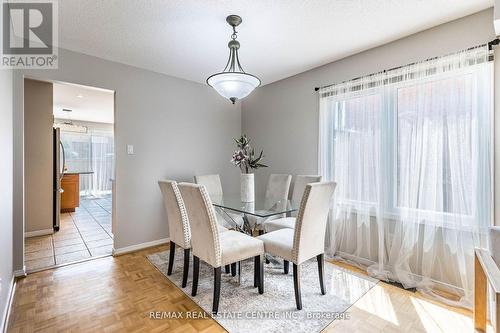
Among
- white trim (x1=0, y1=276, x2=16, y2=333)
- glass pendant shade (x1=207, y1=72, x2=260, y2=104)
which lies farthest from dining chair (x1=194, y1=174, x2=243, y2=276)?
white trim (x1=0, y1=276, x2=16, y2=333)

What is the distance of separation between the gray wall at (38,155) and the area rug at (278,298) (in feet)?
8.56

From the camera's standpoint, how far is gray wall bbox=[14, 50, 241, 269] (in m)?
2.74

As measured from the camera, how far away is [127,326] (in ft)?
5.65

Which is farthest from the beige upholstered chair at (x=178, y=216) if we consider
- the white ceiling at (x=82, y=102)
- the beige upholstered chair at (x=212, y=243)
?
the white ceiling at (x=82, y=102)

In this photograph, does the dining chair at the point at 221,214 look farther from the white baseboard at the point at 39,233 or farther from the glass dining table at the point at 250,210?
the white baseboard at the point at 39,233

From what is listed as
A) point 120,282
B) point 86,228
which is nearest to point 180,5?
point 120,282

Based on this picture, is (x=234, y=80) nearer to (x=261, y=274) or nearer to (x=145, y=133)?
(x=261, y=274)

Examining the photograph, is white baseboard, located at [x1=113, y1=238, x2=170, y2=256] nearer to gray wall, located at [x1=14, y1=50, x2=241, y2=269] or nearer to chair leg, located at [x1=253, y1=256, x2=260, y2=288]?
gray wall, located at [x1=14, y1=50, x2=241, y2=269]

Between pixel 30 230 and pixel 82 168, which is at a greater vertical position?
pixel 82 168

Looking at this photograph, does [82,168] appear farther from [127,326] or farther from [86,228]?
[127,326]

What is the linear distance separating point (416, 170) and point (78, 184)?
6.35 m

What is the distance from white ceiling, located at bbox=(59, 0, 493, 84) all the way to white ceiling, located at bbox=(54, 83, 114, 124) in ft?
3.65

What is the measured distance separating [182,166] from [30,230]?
2.60 m

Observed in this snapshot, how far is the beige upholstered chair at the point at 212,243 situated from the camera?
1864 mm
